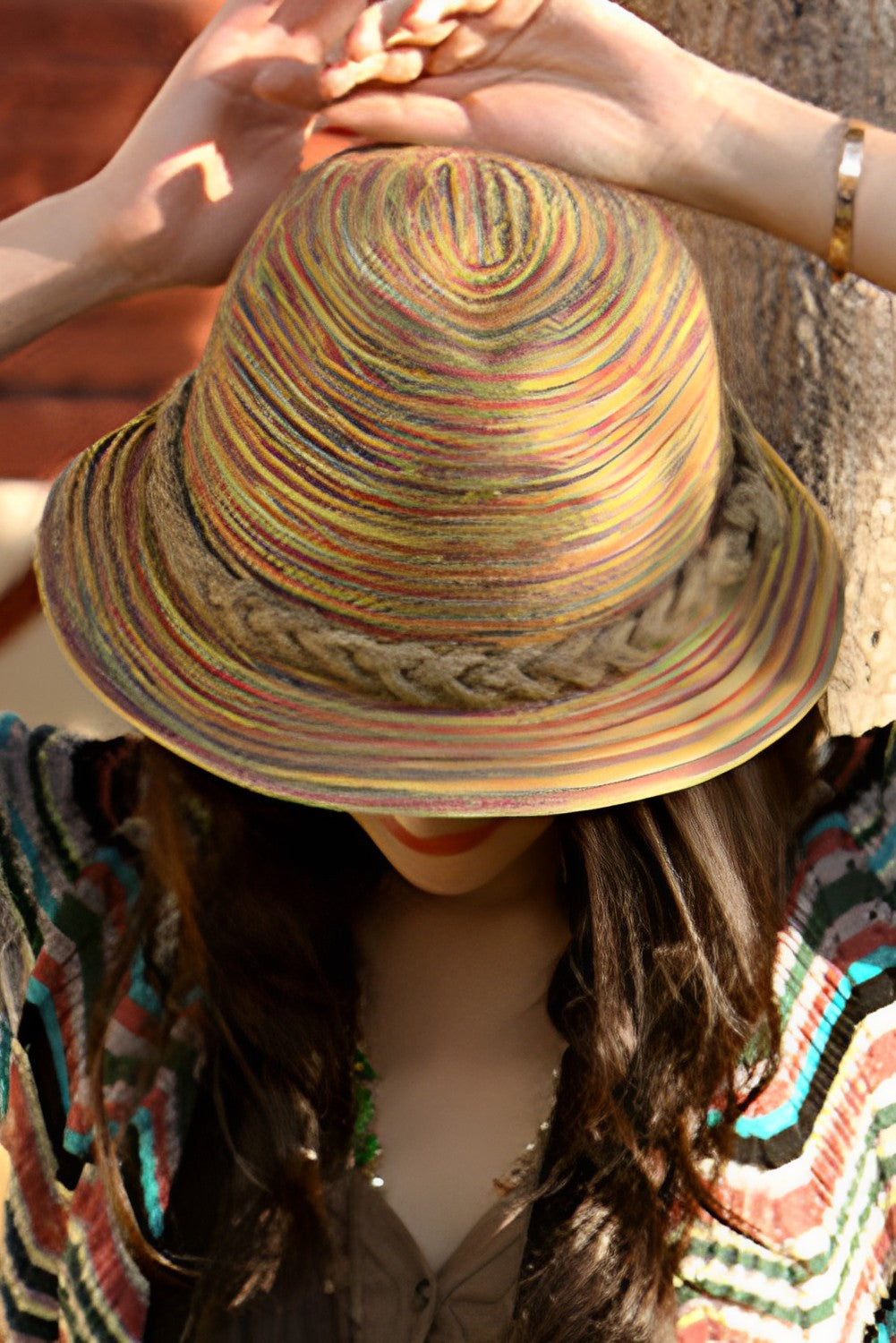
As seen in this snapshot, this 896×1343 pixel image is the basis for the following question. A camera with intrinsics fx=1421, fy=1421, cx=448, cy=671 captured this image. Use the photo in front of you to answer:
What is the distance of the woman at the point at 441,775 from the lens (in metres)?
0.96

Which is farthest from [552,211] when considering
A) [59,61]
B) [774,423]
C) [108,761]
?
[59,61]

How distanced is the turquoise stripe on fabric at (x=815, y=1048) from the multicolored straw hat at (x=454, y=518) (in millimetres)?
319

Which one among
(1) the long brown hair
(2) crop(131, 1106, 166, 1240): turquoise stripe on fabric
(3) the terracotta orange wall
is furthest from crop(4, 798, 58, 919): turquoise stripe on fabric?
(3) the terracotta orange wall

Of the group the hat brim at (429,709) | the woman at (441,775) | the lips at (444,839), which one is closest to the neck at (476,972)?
the woman at (441,775)

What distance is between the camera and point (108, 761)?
1.45 m

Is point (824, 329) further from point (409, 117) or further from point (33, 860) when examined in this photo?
point (33, 860)

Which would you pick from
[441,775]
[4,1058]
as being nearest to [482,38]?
[441,775]

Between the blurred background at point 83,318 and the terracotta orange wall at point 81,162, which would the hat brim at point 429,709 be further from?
the terracotta orange wall at point 81,162

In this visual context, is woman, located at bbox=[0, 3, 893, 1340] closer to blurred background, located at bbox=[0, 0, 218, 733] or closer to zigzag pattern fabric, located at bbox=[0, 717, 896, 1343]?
zigzag pattern fabric, located at bbox=[0, 717, 896, 1343]

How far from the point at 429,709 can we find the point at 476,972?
0.40m

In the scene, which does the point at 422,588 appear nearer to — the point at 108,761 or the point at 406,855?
the point at 406,855

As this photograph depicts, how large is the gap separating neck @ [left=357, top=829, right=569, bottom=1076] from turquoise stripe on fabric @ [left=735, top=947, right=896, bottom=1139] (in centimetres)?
20

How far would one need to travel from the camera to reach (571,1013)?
124 centimetres

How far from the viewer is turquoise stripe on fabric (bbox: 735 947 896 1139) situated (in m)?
1.21
